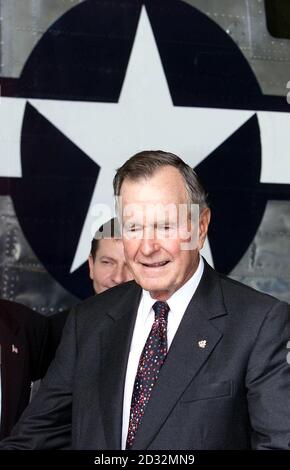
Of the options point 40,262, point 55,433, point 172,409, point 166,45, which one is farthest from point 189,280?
point 166,45

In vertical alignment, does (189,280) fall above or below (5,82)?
below

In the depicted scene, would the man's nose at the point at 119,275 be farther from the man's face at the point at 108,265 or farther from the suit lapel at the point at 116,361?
the suit lapel at the point at 116,361

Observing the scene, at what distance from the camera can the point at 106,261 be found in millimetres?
4375

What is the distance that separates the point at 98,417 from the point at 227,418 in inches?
16.5

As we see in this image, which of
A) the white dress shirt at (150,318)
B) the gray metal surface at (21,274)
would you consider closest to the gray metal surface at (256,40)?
the gray metal surface at (21,274)

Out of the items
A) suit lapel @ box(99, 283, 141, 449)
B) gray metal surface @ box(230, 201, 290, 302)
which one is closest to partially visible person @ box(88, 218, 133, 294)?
gray metal surface @ box(230, 201, 290, 302)

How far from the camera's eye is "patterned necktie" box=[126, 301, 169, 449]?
2699mm

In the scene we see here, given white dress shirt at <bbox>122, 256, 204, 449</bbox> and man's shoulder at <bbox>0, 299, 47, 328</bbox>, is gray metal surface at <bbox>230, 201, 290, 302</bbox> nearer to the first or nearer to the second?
man's shoulder at <bbox>0, 299, 47, 328</bbox>

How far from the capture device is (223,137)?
4.62 m

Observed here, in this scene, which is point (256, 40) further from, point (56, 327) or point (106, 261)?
point (56, 327)

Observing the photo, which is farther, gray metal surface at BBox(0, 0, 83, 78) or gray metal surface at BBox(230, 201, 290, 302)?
gray metal surface at BBox(230, 201, 290, 302)

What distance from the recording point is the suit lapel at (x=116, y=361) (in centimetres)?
271

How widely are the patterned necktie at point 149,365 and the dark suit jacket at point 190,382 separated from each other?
0.14ft

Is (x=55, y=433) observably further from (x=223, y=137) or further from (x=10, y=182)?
(x=223, y=137)
